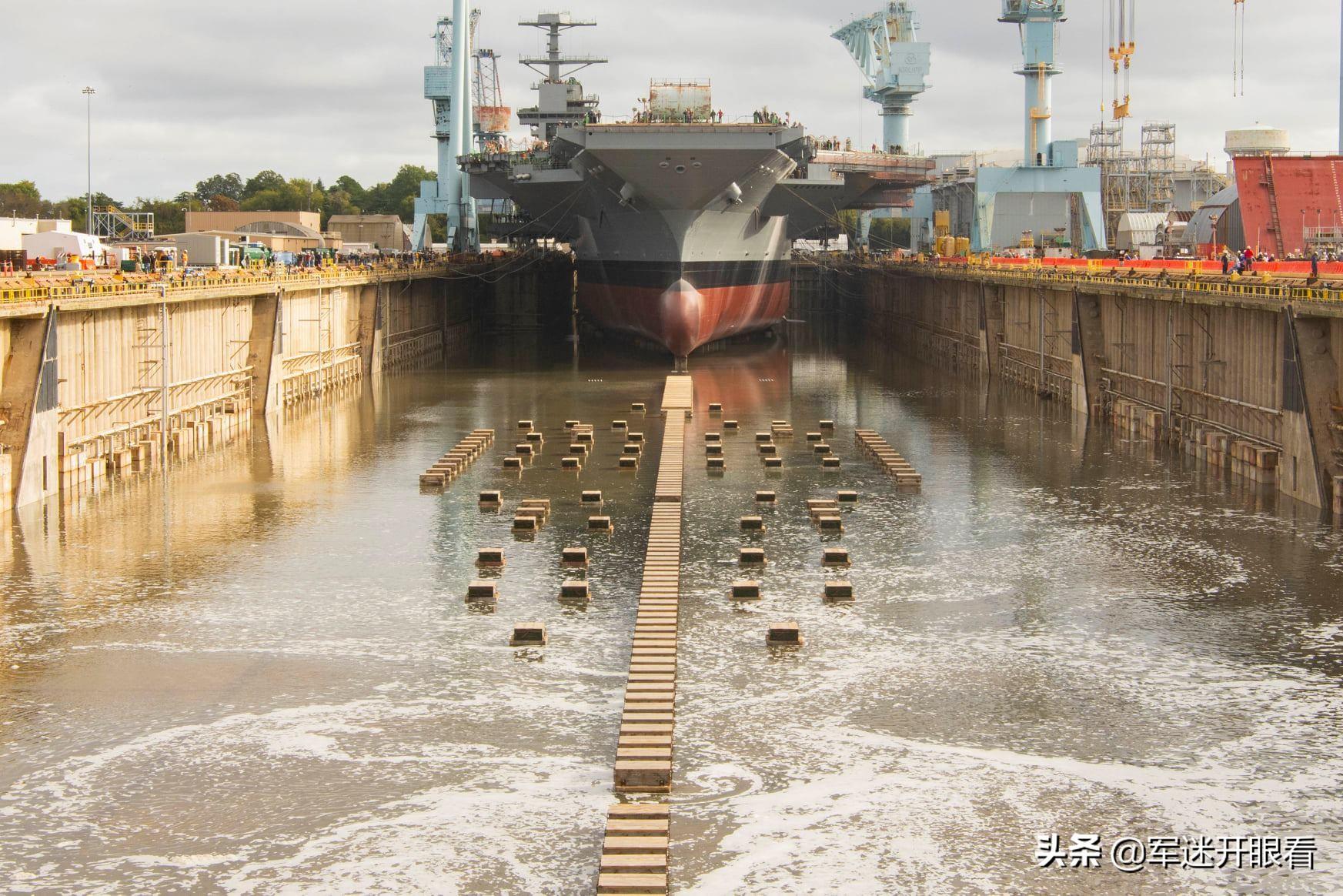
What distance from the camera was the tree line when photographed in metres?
122

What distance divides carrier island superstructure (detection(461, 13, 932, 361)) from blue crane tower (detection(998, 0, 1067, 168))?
640 inches

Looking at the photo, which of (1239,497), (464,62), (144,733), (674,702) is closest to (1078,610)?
(674,702)

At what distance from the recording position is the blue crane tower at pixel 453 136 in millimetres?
89562

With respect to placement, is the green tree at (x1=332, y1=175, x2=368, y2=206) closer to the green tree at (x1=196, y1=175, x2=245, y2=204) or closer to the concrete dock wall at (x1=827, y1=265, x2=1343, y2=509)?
the green tree at (x1=196, y1=175, x2=245, y2=204)

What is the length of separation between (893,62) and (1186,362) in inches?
3146

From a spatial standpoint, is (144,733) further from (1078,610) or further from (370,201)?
(370,201)

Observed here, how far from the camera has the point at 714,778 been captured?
16609mm

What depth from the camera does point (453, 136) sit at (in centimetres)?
9238

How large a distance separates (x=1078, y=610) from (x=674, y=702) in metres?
8.11

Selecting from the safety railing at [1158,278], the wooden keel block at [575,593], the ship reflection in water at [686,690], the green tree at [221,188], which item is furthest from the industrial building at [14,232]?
the green tree at [221,188]

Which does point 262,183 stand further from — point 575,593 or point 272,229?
point 575,593

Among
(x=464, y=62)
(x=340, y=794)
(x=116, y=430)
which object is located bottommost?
(x=340, y=794)

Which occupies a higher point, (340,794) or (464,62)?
(464,62)

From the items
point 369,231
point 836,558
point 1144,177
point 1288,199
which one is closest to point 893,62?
point 1144,177
